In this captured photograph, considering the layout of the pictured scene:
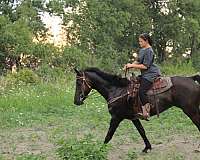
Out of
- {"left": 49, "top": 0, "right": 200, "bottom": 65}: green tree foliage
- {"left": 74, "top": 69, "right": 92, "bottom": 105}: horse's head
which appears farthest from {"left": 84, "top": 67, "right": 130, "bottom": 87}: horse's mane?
{"left": 49, "top": 0, "right": 200, "bottom": 65}: green tree foliage

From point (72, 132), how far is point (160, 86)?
309 cm

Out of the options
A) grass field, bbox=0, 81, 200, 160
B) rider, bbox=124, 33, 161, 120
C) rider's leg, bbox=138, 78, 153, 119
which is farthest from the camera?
rider's leg, bbox=138, 78, 153, 119

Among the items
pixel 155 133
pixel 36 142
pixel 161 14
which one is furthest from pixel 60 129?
pixel 161 14

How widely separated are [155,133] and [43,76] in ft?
43.5

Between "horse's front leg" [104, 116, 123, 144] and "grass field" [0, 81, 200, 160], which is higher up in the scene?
"horse's front leg" [104, 116, 123, 144]

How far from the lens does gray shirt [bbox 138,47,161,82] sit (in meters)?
8.27

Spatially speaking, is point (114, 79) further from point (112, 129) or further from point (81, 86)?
point (112, 129)

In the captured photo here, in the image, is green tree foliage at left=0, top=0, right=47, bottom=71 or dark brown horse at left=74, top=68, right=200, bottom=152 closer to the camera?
dark brown horse at left=74, top=68, right=200, bottom=152

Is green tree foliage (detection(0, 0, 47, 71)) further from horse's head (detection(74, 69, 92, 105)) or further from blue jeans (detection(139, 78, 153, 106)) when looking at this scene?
blue jeans (detection(139, 78, 153, 106))

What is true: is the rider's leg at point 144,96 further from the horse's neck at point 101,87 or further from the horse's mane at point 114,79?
the horse's neck at point 101,87

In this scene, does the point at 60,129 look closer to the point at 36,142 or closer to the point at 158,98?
the point at 36,142

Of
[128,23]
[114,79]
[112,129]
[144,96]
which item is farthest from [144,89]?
[128,23]

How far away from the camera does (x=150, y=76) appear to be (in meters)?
8.45

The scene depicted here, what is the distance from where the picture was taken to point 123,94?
8570 mm
